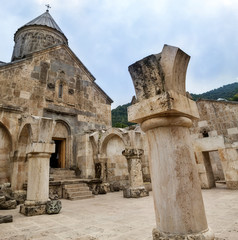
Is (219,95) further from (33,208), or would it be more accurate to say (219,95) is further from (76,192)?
(33,208)

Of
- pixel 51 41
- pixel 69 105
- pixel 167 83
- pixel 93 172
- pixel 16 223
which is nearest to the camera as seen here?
pixel 167 83

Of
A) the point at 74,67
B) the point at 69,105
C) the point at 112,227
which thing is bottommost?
the point at 112,227

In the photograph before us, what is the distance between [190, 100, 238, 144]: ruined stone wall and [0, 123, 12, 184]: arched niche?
9.99m

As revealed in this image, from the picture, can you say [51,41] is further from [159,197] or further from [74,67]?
[159,197]

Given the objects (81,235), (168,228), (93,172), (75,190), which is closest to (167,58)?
(168,228)

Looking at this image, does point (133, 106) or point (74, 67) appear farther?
point (74, 67)

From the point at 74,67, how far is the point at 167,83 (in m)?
11.0

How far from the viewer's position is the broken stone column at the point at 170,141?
5.69 feet

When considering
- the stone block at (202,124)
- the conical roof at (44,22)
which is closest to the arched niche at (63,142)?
the stone block at (202,124)

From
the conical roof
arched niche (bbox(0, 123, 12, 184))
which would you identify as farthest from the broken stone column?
the conical roof

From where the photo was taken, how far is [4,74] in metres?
8.75

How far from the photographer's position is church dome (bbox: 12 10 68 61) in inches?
497

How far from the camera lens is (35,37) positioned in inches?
512

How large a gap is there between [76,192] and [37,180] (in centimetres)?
302
